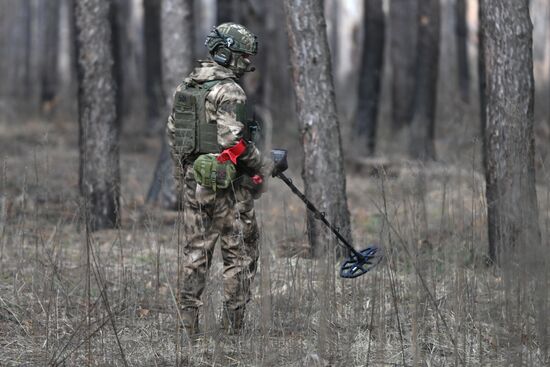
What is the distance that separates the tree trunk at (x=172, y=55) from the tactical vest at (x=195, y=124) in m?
5.27

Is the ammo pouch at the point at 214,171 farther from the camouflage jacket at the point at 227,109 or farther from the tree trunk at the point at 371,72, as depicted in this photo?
the tree trunk at the point at 371,72

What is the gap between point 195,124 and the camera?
6.06 meters

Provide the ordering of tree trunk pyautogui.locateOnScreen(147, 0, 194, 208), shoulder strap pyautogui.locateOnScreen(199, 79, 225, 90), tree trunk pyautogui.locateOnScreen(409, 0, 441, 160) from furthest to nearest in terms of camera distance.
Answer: tree trunk pyautogui.locateOnScreen(409, 0, 441, 160) < tree trunk pyautogui.locateOnScreen(147, 0, 194, 208) < shoulder strap pyautogui.locateOnScreen(199, 79, 225, 90)

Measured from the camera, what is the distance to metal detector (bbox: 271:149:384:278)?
6.19 metres

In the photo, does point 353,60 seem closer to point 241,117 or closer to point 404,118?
point 404,118

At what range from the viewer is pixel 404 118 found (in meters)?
19.3

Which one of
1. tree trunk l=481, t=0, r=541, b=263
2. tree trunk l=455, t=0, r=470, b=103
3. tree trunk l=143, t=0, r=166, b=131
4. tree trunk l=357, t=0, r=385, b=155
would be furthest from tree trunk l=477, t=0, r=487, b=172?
tree trunk l=143, t=0, r=166, b=131

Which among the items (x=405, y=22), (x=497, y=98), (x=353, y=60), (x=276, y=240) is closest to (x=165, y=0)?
(x=276, y=240)

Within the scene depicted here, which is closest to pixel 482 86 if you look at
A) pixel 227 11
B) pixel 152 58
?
pixel 227 11

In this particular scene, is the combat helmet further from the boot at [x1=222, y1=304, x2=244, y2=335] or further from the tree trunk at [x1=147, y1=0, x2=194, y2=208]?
the tree trunk at [x1=147, y1=0, x2=194, y2=208]

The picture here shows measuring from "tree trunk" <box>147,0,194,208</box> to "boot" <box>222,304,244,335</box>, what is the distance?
17.2ft

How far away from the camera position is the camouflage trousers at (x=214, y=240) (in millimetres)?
6164

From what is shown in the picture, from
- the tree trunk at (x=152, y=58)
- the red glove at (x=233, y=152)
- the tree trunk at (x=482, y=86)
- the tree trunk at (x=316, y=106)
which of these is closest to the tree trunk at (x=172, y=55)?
the tree trunk at (x=316, y=106)

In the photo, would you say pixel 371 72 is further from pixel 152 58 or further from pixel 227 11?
pixel 152 58
